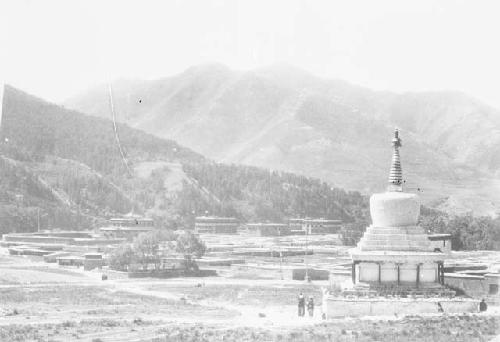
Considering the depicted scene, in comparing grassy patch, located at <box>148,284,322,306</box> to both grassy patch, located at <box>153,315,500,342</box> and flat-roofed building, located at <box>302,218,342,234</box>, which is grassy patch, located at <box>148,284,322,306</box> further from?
flat-roofed building, located at <box>302,218,342,234</box>

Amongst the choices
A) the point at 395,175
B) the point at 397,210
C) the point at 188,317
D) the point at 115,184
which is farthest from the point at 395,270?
the point at 115,184

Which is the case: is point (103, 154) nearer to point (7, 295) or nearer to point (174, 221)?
point (174, 221)

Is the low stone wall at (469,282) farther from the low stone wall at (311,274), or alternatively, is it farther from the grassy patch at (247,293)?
the low stone wall at (311,274)

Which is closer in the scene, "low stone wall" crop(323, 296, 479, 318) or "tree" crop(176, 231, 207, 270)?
"low stone wall" crop(323, 296, 479, 318)

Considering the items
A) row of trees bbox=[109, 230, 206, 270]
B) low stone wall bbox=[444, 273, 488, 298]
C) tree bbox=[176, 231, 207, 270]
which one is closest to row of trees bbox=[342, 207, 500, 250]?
tree bbox=[176, 231, 207, 270]

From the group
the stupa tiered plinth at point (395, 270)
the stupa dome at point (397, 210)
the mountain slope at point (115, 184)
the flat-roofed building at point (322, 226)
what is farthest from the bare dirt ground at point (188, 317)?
the flat-roofed building at point (322, 226)

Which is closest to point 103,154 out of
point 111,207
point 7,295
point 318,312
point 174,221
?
point 111,207
